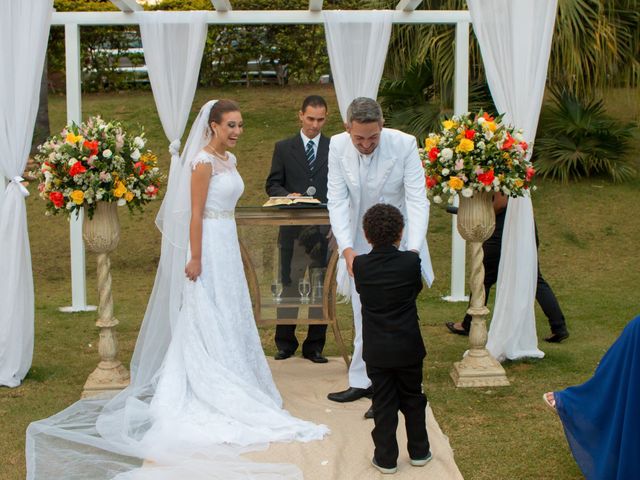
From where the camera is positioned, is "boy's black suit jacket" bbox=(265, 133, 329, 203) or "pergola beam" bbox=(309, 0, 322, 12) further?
"pergola beam" bbox=(309, 0, 322, 12)

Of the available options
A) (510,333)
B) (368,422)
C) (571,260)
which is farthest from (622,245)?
(368,422)

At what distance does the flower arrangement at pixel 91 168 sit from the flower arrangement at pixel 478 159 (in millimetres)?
2101

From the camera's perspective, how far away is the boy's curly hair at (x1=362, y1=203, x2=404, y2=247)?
472 cm

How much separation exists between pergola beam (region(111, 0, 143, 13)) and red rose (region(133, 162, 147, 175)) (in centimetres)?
226

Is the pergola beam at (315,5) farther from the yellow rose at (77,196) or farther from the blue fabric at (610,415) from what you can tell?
the blue fabric at (610,415)

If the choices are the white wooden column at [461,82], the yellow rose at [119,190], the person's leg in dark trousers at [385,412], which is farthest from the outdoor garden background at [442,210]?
the yellow rose at [119,190]

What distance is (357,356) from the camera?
612 centimetres

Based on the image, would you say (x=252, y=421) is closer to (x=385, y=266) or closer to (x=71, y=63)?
(x=385, y=266)

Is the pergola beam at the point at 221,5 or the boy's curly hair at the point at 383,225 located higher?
the pergola beam at the point at 221,5

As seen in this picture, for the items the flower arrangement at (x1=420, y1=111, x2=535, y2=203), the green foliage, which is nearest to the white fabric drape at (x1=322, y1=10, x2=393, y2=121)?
the flower arrangement at (x1=420, y1=111, x2=535, y2=203)

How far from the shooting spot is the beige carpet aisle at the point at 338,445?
5.02m

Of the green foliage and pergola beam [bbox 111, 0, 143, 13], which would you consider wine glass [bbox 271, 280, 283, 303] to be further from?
the green foliage

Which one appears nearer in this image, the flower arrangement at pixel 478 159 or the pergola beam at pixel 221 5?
the flower arrangement at pixel 478 159

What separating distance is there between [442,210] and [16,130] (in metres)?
7.61
